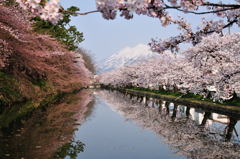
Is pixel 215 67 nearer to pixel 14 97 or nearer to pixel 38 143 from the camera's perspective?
pixel 14 97

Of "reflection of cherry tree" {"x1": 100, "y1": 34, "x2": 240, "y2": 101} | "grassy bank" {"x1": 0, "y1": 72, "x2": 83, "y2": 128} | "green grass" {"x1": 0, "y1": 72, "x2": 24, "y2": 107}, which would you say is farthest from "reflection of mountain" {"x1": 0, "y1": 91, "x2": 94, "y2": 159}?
"green grass" {"x1": 0, "y1": 72, "x2": 24, "y2": 107}

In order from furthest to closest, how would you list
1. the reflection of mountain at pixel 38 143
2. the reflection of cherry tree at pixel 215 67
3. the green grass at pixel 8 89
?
the green grass at pixel 8 89 → the reflection of cherry tree at pixel 215 67 → the reflection of mountain at pixel 38 143

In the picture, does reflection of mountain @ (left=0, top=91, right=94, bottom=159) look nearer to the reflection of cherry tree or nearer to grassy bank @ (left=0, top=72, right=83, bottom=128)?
grassy bank @ (left=0, top=72, right=83, bottom=128)

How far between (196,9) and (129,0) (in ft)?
4.96

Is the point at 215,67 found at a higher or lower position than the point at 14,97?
higher

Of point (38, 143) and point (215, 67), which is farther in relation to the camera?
point (215, 67)

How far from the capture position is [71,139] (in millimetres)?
10672

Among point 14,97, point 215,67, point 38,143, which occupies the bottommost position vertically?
point 38,143

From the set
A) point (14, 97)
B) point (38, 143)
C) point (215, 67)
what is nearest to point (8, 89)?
point (14, 97)

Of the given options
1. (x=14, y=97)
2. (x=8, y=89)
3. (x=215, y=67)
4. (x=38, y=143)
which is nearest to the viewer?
(x=38, y=143)

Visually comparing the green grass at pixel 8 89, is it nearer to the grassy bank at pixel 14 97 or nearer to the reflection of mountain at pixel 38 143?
the grassy bank at pixel 14 97

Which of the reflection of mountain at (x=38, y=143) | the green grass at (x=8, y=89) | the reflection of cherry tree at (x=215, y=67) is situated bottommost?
the reflection of mountain at (x=38, y=143)

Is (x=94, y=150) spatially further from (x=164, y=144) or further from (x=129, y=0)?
(x=129, y=0)

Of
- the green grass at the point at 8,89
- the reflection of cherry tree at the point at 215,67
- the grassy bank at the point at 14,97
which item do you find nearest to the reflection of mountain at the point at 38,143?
the grassy bank at the point at 14,97
